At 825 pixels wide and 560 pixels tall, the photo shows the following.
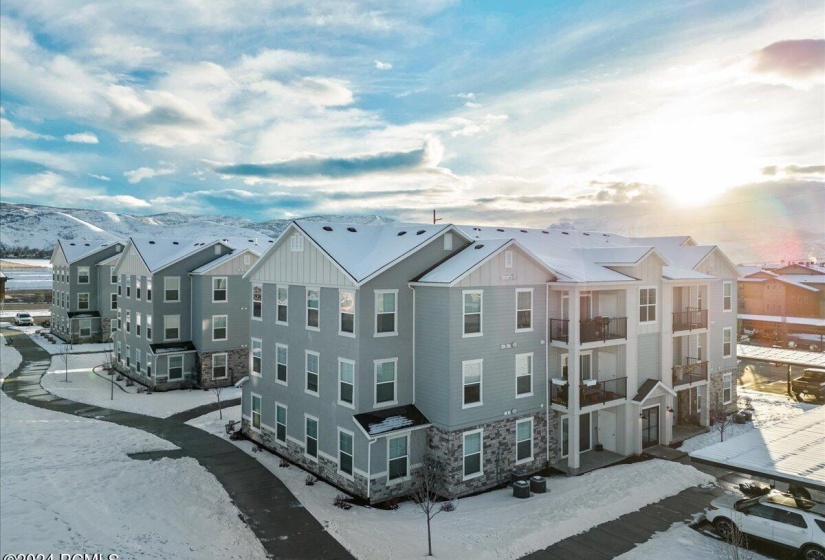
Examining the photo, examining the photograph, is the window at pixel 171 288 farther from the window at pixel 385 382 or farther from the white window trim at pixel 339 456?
the window at pixel 385 382

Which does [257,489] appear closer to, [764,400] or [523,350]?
[523,350]

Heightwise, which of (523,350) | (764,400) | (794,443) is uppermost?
(523,350)

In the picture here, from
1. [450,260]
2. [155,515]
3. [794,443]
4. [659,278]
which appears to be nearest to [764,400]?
[659,278]

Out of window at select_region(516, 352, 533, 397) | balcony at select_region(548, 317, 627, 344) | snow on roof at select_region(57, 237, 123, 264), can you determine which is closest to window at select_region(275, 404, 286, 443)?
window at select_region(516, 352, 533, 397)

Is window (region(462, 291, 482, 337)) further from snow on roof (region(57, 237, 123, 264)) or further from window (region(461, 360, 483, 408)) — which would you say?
snow on roof (region(57, 237, 123, 264))

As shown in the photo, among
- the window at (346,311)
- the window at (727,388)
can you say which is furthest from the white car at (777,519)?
the window at (727,388)

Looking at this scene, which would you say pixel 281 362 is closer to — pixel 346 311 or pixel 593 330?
pixel 346 311
